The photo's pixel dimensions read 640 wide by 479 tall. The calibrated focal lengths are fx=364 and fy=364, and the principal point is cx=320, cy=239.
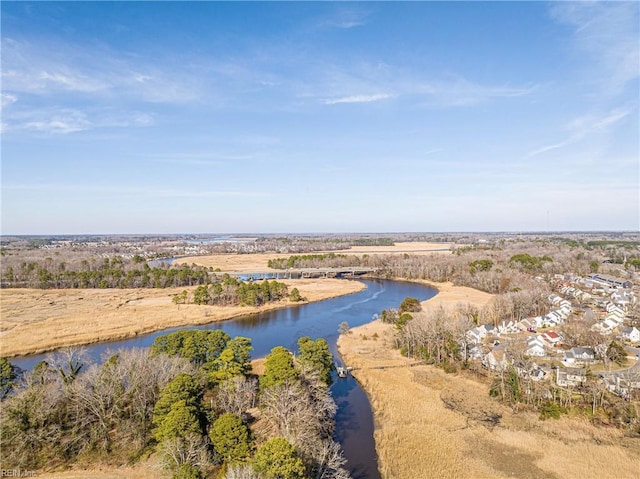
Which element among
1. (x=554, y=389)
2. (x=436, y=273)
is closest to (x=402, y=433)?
(x=554, y=389)

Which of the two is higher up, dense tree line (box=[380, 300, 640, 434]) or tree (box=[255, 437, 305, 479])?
tree (box=[255, 437, 305, 479])

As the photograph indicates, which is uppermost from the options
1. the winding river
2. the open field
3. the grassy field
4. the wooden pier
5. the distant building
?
the distant building

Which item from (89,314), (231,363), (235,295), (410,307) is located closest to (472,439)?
(231,363)


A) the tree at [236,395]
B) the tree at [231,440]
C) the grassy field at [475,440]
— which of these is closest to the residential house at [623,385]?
the grassy field at [475,440]

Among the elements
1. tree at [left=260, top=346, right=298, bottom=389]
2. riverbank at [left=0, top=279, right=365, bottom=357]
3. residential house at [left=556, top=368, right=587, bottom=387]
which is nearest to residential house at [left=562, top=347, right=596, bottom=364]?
residential house at [left=556, top=368, right=587, bottom=387]

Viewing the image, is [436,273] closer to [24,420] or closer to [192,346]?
[192,346]

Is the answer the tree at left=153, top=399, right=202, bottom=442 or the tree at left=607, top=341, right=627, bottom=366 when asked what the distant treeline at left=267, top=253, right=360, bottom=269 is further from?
the tree at left=153, top=399, right=202, bottom=442
